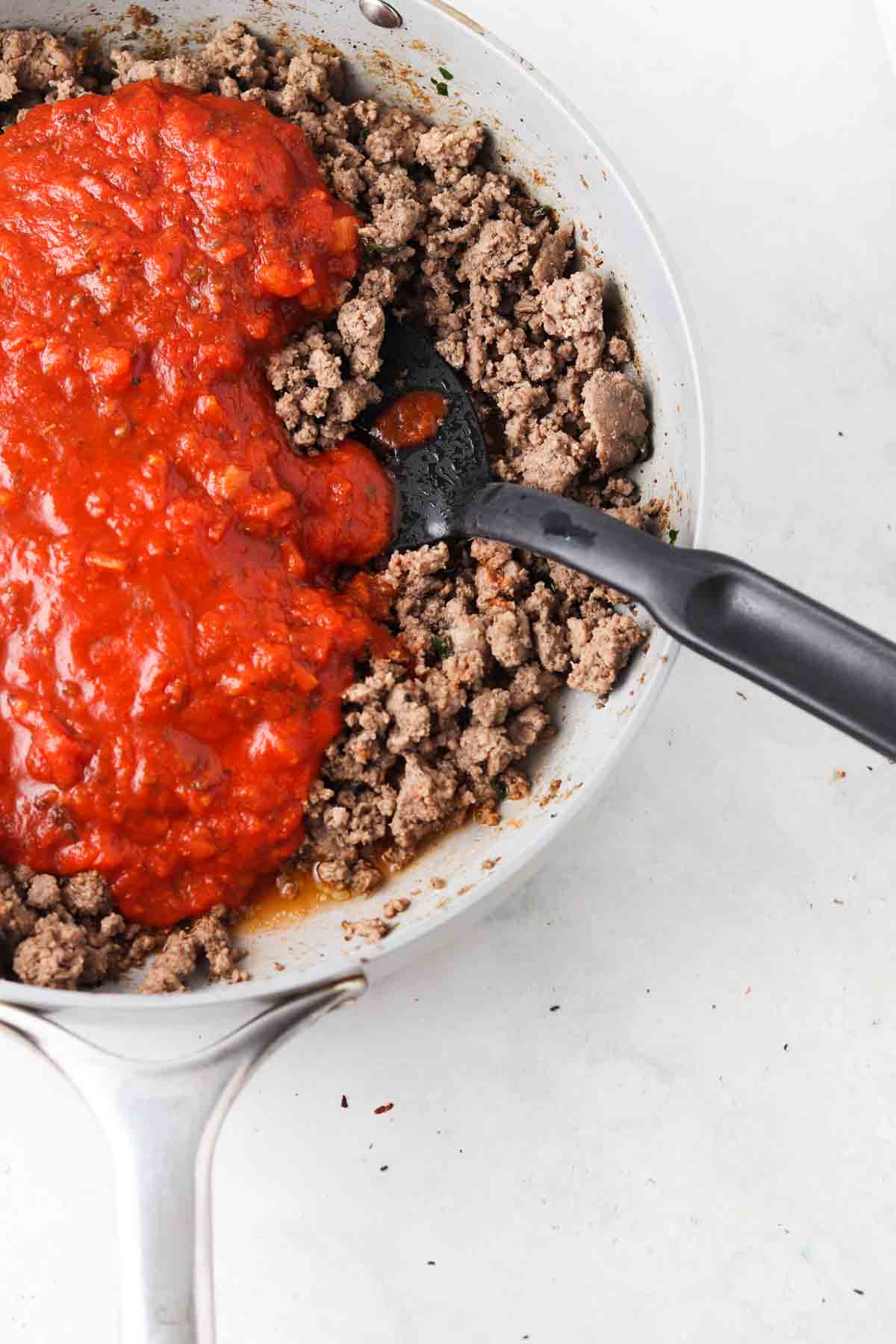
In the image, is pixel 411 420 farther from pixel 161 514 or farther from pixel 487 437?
pixel 161 514

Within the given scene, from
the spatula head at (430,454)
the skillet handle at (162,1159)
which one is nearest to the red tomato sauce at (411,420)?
the spatula head at (430,454)

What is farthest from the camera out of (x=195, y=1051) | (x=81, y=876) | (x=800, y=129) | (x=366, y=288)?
(x=800, y=129)

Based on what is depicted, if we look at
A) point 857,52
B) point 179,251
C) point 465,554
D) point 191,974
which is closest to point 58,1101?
point 191,974

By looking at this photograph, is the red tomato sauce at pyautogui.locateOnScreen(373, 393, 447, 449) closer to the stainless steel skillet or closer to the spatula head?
the spatula head

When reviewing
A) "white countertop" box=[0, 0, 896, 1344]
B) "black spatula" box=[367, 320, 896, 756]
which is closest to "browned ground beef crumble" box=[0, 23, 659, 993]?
"black spatula" box=[367, 320, 896, 756]

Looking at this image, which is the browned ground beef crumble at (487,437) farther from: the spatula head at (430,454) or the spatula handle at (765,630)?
the spatula handle at (765,630)

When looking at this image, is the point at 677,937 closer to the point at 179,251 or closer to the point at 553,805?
the point at 553,805

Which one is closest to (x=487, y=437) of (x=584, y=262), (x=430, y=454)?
(x=430, y=454)

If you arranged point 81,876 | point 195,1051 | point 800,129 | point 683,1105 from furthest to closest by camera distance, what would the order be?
point 800,129 → point 683,1105 → point 81,876 → point 195,1051
